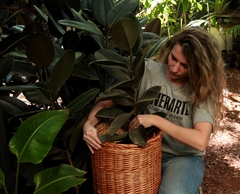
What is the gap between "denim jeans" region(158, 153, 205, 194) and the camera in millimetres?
1730

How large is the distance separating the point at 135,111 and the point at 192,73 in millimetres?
327

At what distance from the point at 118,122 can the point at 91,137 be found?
0.44 feet

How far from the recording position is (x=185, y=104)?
1846 mm

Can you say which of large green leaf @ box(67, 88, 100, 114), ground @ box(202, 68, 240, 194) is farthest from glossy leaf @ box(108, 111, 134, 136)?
ground @ box(202, 68, 240, 194)

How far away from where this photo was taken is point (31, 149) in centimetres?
128

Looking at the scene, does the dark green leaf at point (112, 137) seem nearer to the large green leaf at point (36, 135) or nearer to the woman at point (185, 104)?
the woman at point (185, 104)

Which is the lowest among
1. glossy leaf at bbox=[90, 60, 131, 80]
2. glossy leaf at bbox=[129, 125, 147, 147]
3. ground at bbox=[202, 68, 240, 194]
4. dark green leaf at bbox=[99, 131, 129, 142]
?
ground at bbox=[202, 68, 240, 194]

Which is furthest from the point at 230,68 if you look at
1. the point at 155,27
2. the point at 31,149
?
the point at 31,149

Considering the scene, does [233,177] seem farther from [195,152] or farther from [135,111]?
[135,111]

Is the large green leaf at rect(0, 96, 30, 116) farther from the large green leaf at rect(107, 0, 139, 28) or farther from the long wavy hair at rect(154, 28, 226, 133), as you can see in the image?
the long wavy hair at rect(154, 28, 226, 133)

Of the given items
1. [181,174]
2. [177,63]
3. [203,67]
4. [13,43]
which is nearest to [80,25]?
[13,43]

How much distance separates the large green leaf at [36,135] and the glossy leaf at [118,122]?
0.34 m

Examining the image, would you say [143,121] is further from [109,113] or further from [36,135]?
[36,135]

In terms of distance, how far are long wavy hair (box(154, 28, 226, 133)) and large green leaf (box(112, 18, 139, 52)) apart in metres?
0.35
